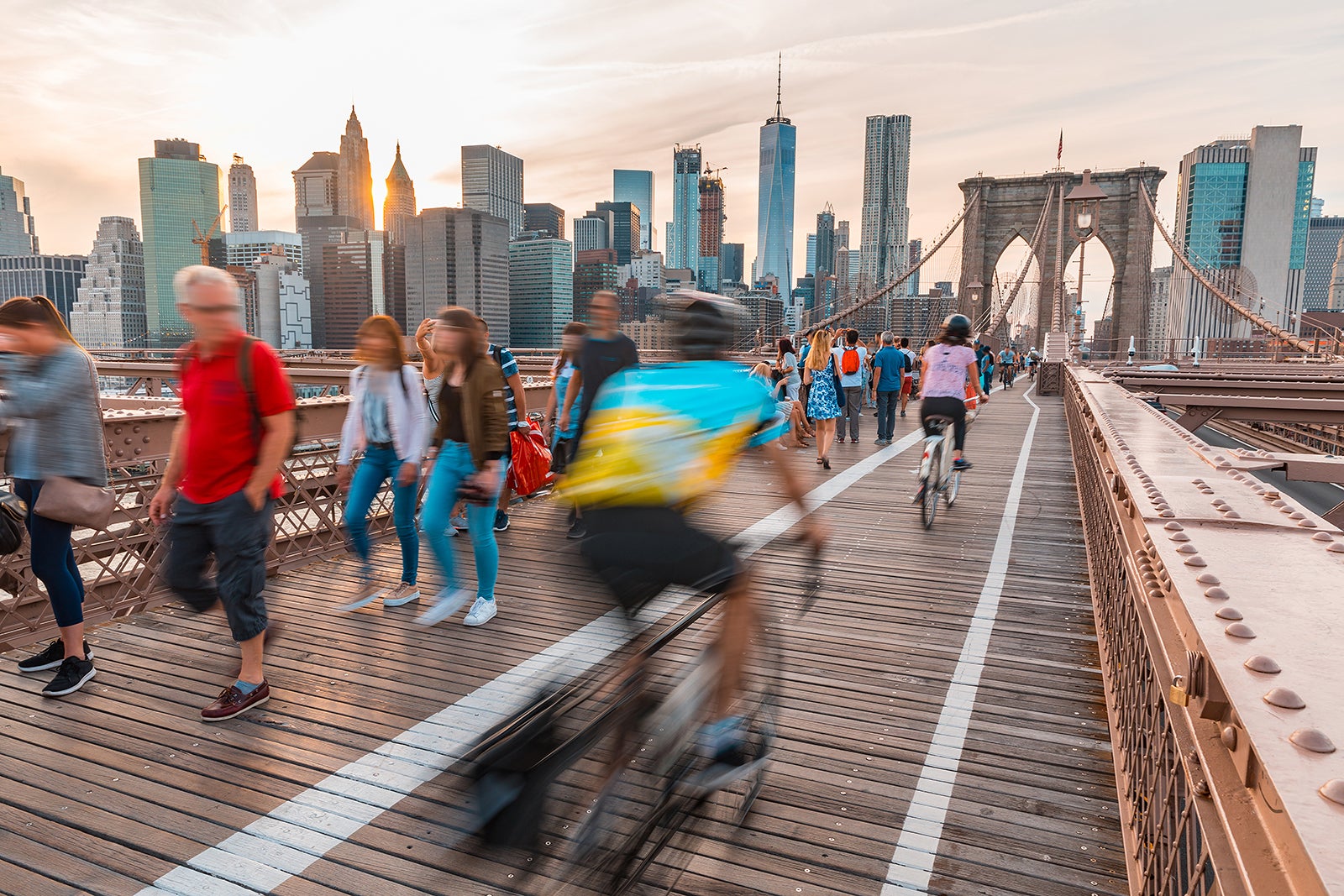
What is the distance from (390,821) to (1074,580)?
16.1 ft

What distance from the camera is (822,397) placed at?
11117 mm

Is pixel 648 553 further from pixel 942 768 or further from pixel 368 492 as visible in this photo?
pixel 368 492

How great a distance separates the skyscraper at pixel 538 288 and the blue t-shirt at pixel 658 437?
557ft

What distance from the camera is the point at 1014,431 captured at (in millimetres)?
16062

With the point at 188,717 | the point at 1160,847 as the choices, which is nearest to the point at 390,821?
the point at 188,717

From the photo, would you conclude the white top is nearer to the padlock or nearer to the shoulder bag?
the shoulder bag

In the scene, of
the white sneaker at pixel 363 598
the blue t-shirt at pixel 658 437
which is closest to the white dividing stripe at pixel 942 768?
the blue t-shirt at pixel 658 437

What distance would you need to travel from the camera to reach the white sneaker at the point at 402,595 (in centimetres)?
532

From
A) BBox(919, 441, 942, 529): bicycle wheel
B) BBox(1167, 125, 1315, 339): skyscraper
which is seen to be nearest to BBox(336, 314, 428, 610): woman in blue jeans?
BBox(919, 441, 942, 529): bicycle wheel

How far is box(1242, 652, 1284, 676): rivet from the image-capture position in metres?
1.27

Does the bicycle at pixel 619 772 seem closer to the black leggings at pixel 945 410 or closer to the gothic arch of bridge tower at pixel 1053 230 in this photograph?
the black leggings at pixel 945 410

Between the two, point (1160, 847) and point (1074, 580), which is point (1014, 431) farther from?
point (1160, 847)

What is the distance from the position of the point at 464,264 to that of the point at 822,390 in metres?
164

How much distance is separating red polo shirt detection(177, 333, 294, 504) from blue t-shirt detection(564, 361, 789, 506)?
162 centimetres
